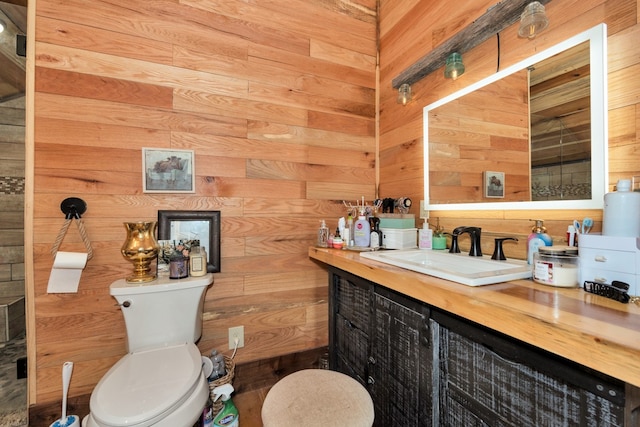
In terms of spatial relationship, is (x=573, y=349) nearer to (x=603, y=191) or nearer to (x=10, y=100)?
(x=603, y=191)

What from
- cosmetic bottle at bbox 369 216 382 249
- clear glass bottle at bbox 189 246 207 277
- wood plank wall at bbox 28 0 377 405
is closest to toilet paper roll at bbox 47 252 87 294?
wood plank wall at bbox 28 0 377 405

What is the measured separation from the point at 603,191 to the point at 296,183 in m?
1.45

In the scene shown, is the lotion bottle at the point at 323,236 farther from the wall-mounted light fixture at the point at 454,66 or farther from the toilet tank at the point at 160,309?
the wall-mounted light fixture at the point at 454,66

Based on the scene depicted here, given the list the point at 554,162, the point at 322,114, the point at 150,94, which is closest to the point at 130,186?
the point at 150,94

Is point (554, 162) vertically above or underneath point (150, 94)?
underneath

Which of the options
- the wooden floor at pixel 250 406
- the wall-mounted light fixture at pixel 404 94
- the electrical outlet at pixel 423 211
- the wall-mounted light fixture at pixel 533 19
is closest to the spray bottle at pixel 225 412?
the wooden floor at pixel 250 406

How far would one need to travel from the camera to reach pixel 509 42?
123 cm

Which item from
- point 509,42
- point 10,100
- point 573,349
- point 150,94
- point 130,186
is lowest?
point 573,349

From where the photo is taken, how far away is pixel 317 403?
0.92m

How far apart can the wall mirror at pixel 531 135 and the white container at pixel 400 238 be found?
231 millimetres

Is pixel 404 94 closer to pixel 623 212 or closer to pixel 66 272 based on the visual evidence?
pixel 623 212

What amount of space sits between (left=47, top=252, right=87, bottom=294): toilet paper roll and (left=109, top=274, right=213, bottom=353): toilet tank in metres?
0.19

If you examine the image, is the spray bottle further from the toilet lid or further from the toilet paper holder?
the toilet paper holder

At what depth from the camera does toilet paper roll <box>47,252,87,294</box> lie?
1.30 meters
